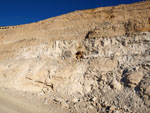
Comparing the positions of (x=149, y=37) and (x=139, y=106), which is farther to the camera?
(x=149, y=37)

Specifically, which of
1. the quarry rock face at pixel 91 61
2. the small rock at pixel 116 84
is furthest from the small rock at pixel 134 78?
the small rock at pixel 116 84

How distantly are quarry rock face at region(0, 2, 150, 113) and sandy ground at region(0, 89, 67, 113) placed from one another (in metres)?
0.73

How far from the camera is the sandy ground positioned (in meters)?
6.06

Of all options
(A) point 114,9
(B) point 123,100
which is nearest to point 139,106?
(B) point 123,100

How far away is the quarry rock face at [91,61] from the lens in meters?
6.46

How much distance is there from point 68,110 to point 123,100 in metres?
2.61

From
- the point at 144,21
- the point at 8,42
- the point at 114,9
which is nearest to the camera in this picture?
the point at 144,21

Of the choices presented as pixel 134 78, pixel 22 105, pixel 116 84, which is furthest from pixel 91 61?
pixel 22 105

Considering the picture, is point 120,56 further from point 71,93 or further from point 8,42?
point 8,42

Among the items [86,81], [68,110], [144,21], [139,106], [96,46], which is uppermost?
[144,21]

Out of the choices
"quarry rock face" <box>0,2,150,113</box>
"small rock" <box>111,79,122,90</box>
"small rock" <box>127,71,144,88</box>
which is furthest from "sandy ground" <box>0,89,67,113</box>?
"small rock" <box>127,71,144,88</box>

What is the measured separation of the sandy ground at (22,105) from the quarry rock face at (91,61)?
2.39 feet

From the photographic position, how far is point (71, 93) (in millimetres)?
7812

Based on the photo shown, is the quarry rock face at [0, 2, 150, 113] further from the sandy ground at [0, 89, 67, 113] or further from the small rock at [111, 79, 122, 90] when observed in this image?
the sandy ground at [0, 89, 67, 113]
